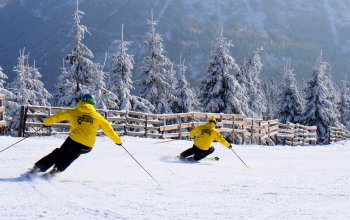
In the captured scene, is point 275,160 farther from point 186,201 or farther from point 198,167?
point 186,201

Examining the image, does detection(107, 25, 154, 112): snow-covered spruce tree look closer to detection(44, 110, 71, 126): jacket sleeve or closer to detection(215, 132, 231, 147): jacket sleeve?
detection(215, 132, 231, 147): jacket sleeve

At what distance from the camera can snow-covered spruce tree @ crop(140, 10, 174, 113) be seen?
29656mm

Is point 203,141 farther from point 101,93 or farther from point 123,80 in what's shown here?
point 123,80

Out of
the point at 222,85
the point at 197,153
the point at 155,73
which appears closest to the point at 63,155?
the point at 197,153

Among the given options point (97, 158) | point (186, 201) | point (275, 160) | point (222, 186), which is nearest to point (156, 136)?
point (275, 160)

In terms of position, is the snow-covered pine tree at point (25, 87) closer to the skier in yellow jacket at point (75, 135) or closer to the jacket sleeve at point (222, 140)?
the jacket sleeve at point (222, 140)

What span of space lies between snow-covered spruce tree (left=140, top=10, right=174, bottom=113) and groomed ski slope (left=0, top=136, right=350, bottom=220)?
19.0 m

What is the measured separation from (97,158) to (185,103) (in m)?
22.2

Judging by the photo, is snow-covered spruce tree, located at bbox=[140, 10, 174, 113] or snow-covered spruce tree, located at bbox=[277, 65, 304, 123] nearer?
snow-covered spruce tree, located at bbox=[140, 10, 174, 113]

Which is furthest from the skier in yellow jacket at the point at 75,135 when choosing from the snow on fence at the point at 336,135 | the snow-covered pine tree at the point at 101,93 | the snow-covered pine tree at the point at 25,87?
the snow on fence at the point at 336,135

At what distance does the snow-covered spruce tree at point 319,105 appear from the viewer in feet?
124

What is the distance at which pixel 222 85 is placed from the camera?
2966 cm

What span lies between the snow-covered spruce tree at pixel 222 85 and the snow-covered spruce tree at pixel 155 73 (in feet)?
9.05

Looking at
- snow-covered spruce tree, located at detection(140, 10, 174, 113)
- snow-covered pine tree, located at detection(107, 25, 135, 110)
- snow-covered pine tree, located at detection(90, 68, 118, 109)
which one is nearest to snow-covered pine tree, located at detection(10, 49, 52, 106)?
snow-covered pine tree, located at detection(107, 25, 135, 110)
